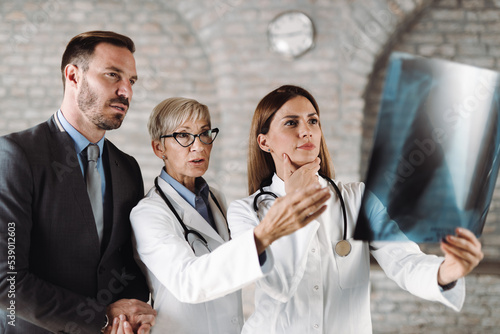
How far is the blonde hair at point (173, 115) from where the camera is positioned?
1.59 meters

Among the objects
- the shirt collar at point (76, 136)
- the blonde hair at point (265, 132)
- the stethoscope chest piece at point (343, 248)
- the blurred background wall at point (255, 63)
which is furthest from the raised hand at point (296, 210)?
the blurred background wall at point (255, 63)

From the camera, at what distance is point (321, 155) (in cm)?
152

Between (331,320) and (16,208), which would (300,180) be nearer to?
(331,320)

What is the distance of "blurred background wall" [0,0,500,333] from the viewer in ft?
11.2

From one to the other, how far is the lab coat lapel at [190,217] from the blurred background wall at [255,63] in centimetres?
194

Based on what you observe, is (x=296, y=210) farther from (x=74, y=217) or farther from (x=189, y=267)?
(x=74, y=217)

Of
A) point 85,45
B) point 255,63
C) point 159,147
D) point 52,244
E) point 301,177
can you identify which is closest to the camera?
point 301,177

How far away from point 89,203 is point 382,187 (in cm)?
91

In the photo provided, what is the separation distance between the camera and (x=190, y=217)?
153 centimetres

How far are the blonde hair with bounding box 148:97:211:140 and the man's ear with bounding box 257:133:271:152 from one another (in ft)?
0.82

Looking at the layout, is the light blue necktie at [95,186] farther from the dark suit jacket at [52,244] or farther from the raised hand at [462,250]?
the raised hand at [462,250]

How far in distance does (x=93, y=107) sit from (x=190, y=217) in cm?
48

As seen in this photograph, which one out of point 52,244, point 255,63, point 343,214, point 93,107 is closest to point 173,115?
point 93,107

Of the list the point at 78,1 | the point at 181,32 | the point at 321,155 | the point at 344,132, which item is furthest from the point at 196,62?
the point at 321,155
